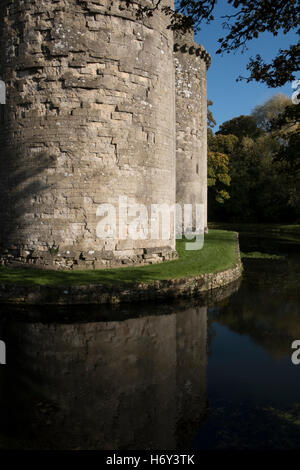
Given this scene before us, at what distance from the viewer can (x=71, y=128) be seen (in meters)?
10.9

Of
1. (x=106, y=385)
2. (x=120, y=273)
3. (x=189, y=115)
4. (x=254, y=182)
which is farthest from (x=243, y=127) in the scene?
(x=106, y=385)

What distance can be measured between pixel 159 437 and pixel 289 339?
433 centimetres

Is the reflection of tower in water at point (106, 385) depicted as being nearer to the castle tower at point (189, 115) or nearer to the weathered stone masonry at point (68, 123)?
the weathered stone masonry at point (68, 123)

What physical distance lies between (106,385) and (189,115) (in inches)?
783

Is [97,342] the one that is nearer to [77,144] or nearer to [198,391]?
[198,391]

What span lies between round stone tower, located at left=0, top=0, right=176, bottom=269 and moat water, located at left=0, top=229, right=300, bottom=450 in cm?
294

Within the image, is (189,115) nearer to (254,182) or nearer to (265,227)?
(265,227)

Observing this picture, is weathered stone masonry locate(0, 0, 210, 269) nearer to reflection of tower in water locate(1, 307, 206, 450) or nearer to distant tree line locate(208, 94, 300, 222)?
reflection of tower in water locate(1, 307, 206, 450)

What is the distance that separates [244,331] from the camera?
8.03 m

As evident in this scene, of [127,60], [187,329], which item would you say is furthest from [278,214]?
[187,329]

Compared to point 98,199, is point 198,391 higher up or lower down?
lower down

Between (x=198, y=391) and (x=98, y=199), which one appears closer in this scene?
(x=198, y=391)

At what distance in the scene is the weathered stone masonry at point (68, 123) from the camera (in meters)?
10.8

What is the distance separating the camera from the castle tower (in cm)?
2208
